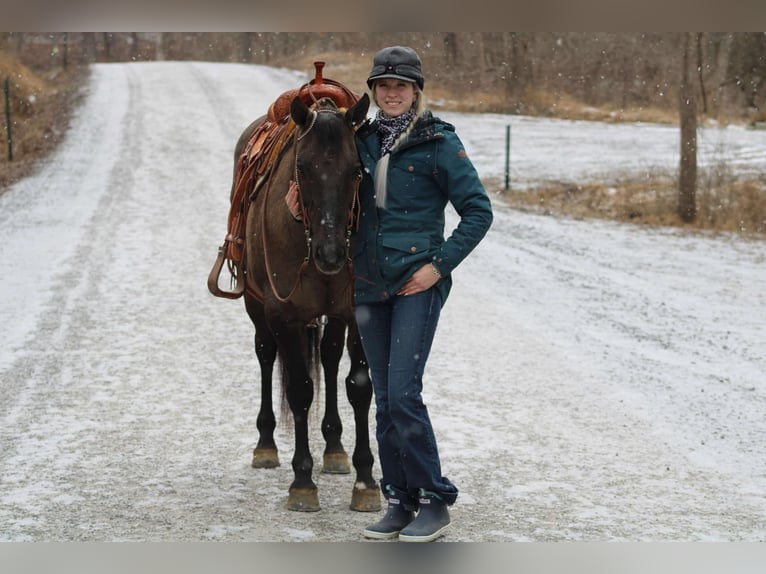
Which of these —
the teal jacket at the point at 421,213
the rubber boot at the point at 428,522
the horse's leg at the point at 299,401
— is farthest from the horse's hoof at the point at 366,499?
the teal jacket at the point at 421,213

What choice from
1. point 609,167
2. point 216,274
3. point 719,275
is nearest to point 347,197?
point 216,274

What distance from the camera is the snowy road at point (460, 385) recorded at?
4.38m

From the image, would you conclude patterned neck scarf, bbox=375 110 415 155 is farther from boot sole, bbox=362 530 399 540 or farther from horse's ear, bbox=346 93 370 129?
boot sole, bbox=362 530 399 540

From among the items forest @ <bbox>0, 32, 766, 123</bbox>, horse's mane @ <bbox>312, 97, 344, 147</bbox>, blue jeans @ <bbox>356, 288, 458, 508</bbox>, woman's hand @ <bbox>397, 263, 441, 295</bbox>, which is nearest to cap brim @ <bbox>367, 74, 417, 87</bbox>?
horse's mane @ <bbox>312, 97, 344, 147</bbox>

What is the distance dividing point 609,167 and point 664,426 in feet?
38.6

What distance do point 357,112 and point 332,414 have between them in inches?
72.6

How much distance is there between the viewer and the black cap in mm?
3539

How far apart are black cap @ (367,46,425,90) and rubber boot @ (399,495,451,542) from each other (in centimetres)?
164

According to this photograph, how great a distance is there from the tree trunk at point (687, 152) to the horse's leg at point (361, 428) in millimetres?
10574

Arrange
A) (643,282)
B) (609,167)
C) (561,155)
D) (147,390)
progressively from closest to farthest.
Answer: (147,390), (643,282), (609,167), (561,155)

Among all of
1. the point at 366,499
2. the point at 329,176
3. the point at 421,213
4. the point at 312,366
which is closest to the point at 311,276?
the point at 329,176

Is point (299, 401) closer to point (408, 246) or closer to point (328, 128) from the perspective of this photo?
point (408, 246)

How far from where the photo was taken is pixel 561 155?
60.6 ft
